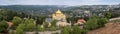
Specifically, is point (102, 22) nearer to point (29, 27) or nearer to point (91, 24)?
point (91, 24)

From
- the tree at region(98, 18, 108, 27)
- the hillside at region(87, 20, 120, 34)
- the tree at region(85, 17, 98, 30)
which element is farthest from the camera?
the tree at region(98, 18, 108, 27)

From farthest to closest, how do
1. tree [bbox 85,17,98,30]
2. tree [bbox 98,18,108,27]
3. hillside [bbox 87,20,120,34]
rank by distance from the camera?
1. tree [bbox 98,18,108,27]
2. tree [bbox 85,17,98,30]
3. hillside [bbox 87,20,120,34]

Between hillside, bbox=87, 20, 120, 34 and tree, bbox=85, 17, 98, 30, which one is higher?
hillside, bbox=87, 20, 120, 34

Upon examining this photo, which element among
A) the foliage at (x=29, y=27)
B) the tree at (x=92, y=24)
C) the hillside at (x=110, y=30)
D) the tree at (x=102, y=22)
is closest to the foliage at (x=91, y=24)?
the tree at (x=92, y=24)

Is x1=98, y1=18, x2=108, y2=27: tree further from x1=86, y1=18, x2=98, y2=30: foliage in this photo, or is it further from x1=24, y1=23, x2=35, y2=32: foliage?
x1=24, y1=23, x2=35, y2=32: foliage

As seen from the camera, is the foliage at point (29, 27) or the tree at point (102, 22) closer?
the foliage at point (29, 27)

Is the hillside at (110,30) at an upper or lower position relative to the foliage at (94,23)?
upper


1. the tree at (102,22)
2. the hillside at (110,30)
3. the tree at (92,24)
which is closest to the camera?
the hillside at (110,30)

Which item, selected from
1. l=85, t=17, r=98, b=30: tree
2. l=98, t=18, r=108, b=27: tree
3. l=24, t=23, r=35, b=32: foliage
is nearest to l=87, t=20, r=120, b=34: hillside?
l=85, t=17, r=98, b=30: tree

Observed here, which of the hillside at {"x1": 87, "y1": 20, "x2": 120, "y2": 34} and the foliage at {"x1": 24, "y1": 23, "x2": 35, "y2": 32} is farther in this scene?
the foliage at {"x1": 24, "y1": 23, "x2": 35, "y2": 32}

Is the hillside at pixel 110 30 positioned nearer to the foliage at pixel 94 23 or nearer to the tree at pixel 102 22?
the foliage at pixel 94 23

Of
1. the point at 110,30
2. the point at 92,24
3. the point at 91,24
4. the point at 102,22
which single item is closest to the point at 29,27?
the point at 91,24

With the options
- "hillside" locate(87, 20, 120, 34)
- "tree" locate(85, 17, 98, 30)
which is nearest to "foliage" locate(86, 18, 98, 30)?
"tree" locate(85, 17, 98, 30)
